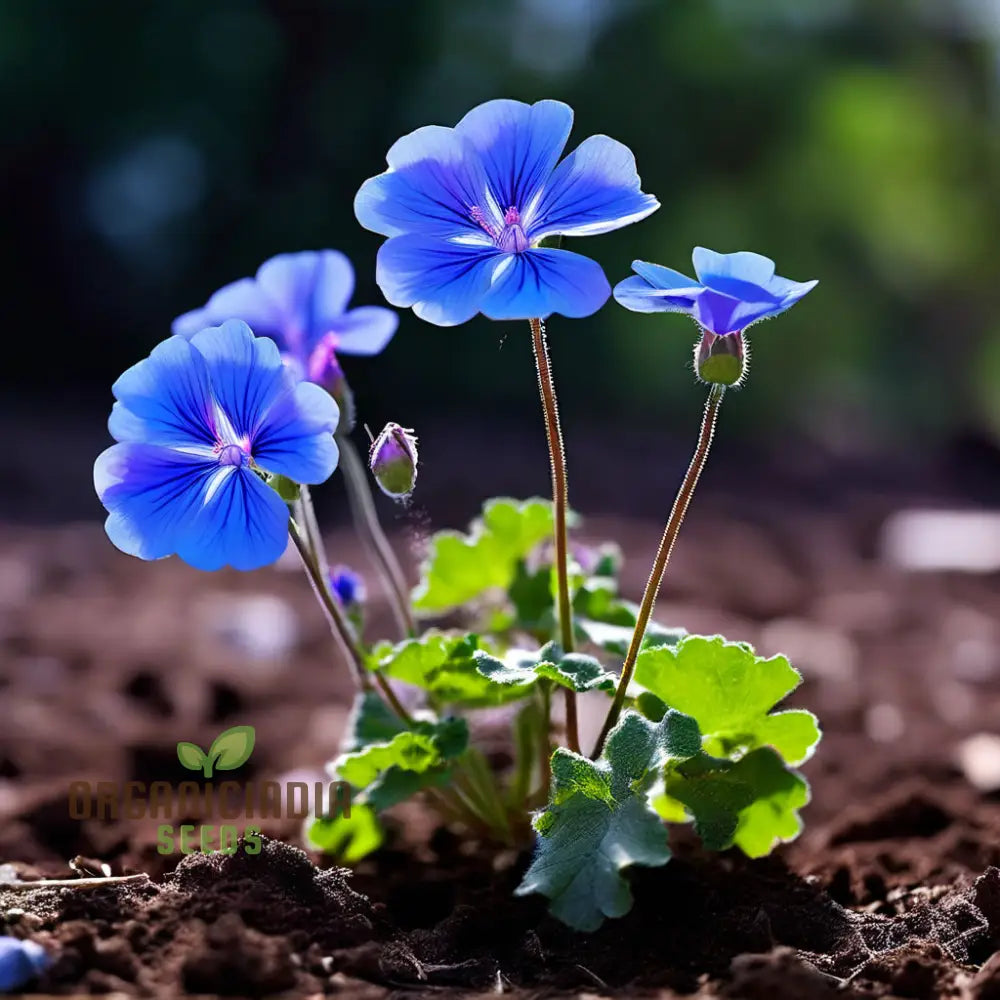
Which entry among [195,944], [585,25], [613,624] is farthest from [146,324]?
[195,944]

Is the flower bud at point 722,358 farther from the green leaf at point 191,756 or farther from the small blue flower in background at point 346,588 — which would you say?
the green leaf at point 191,756

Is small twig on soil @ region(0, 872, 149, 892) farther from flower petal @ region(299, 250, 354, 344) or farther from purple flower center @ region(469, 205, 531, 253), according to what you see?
purple flower center @ region(469, 205, 531, 253)

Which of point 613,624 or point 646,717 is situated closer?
point 646,717

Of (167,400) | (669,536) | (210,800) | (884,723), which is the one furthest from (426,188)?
(884,723)

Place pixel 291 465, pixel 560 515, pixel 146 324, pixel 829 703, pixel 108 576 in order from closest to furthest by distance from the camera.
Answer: pixel 291 465 < pixel 560 515 < pixel 829 703 < pixel 108 576 < pixel 146 324

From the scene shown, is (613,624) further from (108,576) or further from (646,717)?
(108,576)

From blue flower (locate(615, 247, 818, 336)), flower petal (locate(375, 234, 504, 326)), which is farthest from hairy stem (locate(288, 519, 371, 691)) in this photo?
blue flower (locate(615, 247, 818, 336))

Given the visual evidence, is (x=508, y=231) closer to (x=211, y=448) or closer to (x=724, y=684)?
(x=211, y=448)
